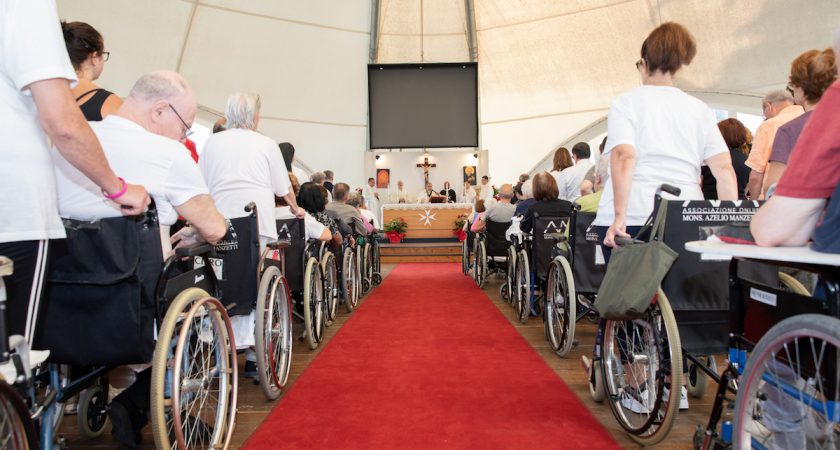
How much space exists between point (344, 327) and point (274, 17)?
32.2 feet

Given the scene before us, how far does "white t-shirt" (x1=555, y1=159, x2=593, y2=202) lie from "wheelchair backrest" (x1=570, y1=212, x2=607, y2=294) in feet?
5.47

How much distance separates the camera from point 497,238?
548cm

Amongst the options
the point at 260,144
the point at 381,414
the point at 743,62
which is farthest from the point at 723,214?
the point at 743,62

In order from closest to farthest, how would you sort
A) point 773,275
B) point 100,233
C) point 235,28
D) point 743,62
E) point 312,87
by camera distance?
point 100,233 < point 773,275 < point 743,62 < point 235,28 < point 312,87

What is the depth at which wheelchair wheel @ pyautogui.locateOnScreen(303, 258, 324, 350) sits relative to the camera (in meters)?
3.02

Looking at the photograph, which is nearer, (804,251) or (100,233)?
(804,251)

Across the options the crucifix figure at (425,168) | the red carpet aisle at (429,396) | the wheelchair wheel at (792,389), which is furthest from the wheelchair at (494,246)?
the crucifix figure at (425,168)

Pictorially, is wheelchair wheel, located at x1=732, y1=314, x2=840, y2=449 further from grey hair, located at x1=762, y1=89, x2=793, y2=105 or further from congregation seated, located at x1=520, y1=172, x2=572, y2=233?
congregation seated, located at x1=520, y1=172, x2=572, y2=233

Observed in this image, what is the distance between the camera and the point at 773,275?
67.7 inches

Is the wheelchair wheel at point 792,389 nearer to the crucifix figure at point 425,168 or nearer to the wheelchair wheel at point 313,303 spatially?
the wheelchair wheel at point 313,303

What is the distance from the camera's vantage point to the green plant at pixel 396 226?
995 cm

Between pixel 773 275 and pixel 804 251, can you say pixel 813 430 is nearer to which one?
pixel 804 251

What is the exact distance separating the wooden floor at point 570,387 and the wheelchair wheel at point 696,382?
0.03m

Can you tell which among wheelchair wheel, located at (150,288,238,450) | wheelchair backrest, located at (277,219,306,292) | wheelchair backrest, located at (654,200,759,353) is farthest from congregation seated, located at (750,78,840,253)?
wheelchair backrest, located at (277,219,306,292)
